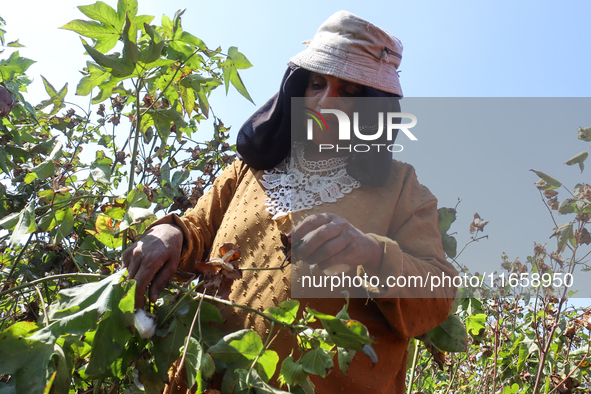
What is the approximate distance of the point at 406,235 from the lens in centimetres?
123

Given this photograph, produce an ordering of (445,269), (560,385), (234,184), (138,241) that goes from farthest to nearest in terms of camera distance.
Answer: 1. (560,385)
2. (234,184)
3. (445,269)
4. (138,241)

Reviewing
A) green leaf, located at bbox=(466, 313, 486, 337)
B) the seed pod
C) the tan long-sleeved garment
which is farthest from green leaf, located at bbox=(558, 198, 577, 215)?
the seed pod

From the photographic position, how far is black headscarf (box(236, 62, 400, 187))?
1.40 m

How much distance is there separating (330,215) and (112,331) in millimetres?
462

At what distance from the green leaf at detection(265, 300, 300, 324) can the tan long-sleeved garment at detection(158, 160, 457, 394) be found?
0.28 m

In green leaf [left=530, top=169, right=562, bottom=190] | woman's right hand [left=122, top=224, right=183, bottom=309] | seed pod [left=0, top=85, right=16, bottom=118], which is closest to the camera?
woman's right hand [left=122, top=224, right=183, bottom=309]

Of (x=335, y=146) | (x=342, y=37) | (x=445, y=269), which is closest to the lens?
(x=445, y=269)

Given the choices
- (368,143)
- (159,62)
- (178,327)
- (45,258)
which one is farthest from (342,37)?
(45,258)

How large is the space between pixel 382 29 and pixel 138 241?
3.16 ft

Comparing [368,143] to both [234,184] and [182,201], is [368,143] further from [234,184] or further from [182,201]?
[182,201]

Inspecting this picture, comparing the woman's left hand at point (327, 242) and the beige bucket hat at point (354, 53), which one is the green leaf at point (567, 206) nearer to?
the beige bucket hat at point (354, 53)

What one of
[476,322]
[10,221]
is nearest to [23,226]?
[10,221]

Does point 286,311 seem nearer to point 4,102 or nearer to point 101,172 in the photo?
point 101,172

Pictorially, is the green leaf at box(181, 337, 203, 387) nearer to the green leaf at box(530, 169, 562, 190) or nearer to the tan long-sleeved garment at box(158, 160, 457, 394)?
the tan long-sleeved garment at box(158, 160, 457, 394)
